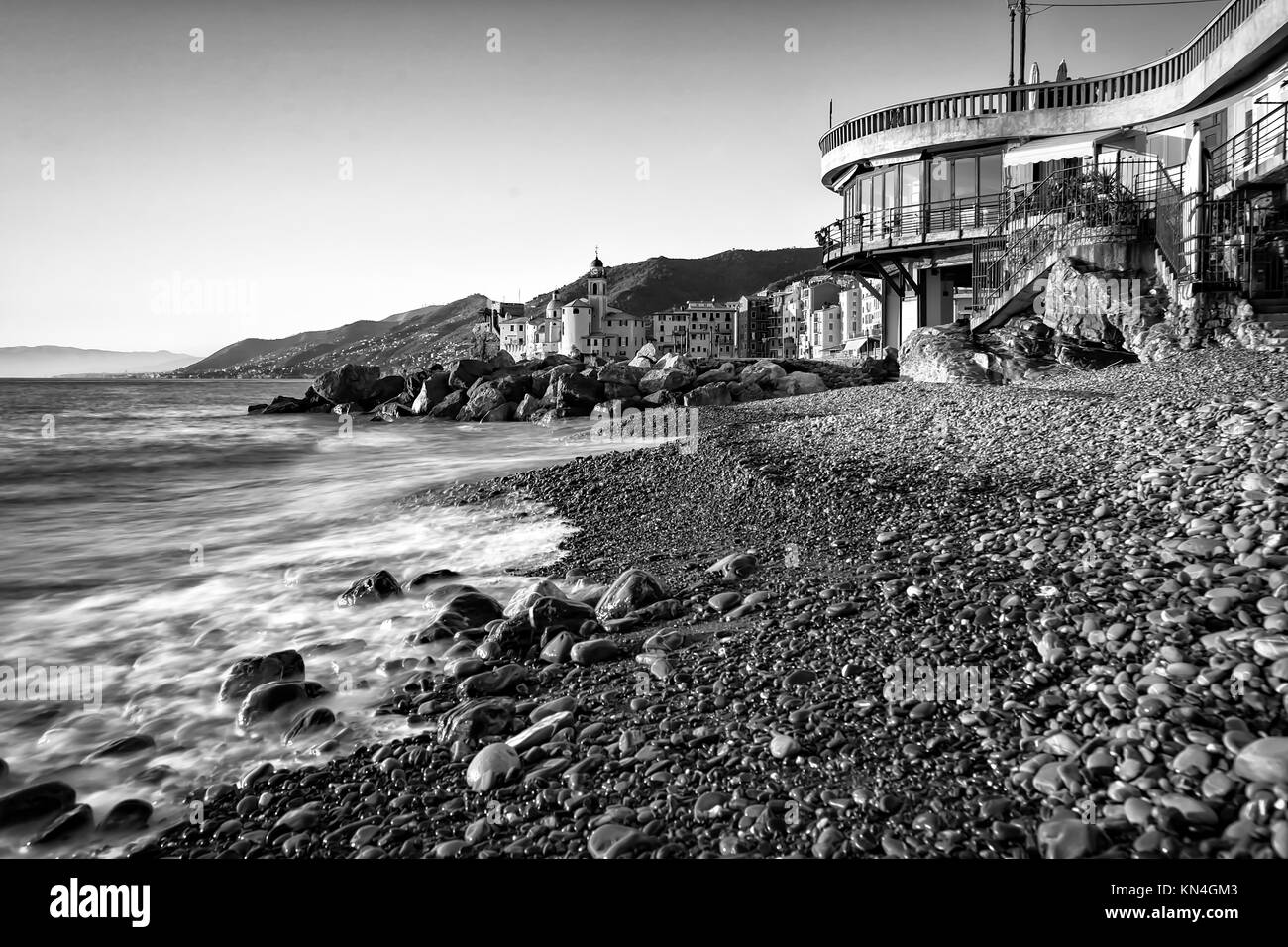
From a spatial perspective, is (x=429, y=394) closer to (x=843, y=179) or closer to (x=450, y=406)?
(x=450, y=406)

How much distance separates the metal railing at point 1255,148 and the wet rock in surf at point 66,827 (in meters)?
22.1

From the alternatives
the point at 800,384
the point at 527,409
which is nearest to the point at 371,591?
the point at 800,384

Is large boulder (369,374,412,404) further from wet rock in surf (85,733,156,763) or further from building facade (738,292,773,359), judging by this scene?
building facade (738,292,773,359)

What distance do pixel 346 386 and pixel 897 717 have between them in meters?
54.4

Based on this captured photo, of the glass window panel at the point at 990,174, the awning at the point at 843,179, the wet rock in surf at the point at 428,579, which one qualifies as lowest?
the wet rock in surf at the point at 428,579

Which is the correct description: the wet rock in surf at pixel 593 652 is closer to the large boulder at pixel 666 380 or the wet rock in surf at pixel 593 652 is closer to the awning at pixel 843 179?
the large boulder at pixel 666 380

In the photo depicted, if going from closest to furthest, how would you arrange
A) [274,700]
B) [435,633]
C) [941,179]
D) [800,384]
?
1. [274,700]
2. [435,633]
3. [941,179]
4. [800,384]

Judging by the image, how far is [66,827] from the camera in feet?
14.6

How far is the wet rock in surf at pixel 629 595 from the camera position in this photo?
6938mm

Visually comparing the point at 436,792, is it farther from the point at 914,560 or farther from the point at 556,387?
the point at 556,387

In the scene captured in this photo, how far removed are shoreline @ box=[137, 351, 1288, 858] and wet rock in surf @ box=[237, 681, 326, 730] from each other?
3.32 feet

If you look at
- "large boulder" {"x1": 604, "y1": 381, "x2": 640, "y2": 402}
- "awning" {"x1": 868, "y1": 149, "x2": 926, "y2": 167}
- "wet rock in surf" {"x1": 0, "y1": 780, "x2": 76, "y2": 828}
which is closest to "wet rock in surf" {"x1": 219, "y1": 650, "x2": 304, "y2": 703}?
"wet rock in surf" {"x1": 0, "y1": 780, "x2": 76, "y2": 828}

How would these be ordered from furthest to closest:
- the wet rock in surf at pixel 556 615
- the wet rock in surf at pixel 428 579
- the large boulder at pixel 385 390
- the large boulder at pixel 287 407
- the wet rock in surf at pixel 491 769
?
the large boulder at pixel 287 407, the large boulder at pixel 385 390, the wet rock in surf at pixel 428 579, the wet rock in surf at pixel 556 615, the wet rock in surf at pixel 491 769

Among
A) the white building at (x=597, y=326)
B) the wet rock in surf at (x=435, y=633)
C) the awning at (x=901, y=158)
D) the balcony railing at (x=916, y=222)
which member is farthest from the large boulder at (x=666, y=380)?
the white building at (x=597, y=326)
